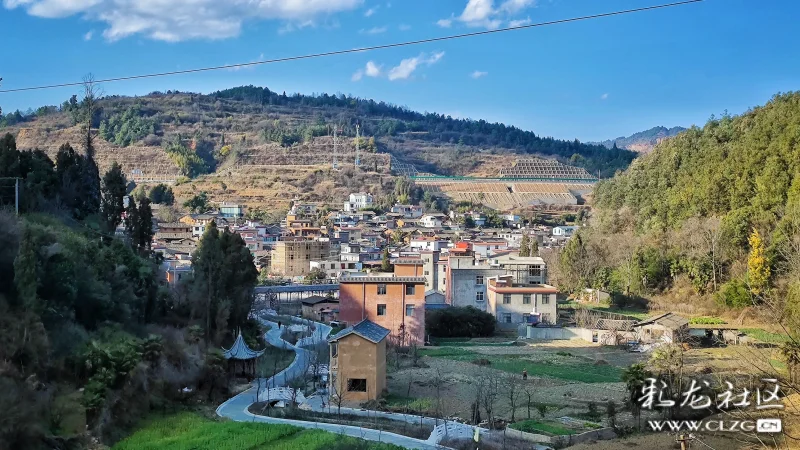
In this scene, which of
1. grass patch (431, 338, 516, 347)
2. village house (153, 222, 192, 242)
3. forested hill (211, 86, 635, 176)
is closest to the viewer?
grass patch (431, 338, 516, 347)

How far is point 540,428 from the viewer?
15.3m

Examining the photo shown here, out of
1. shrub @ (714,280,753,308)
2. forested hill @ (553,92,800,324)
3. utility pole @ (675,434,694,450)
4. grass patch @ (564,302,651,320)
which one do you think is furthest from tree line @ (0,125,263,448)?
shrub @ (714,280,753,308)

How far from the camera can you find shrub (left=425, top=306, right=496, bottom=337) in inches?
1231

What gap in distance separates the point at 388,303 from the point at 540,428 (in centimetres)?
1353

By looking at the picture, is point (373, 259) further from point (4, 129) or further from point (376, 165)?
point (4, 129)

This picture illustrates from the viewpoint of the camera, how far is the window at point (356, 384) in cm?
1798

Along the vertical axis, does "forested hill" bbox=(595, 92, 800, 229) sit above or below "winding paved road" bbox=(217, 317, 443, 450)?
above

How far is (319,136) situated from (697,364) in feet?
293

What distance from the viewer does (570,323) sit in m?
→ 33.2

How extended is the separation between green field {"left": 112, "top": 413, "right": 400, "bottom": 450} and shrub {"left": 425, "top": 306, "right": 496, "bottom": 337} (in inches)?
668

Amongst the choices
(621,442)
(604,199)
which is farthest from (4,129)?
(621,442)

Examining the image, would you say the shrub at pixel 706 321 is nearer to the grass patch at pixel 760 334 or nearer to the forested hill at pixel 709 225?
the forested hill at pixel 709 225

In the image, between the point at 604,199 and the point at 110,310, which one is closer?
the point at 110,310

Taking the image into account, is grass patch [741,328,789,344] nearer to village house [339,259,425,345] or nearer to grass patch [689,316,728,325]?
grass patch [689,316,728,325]
